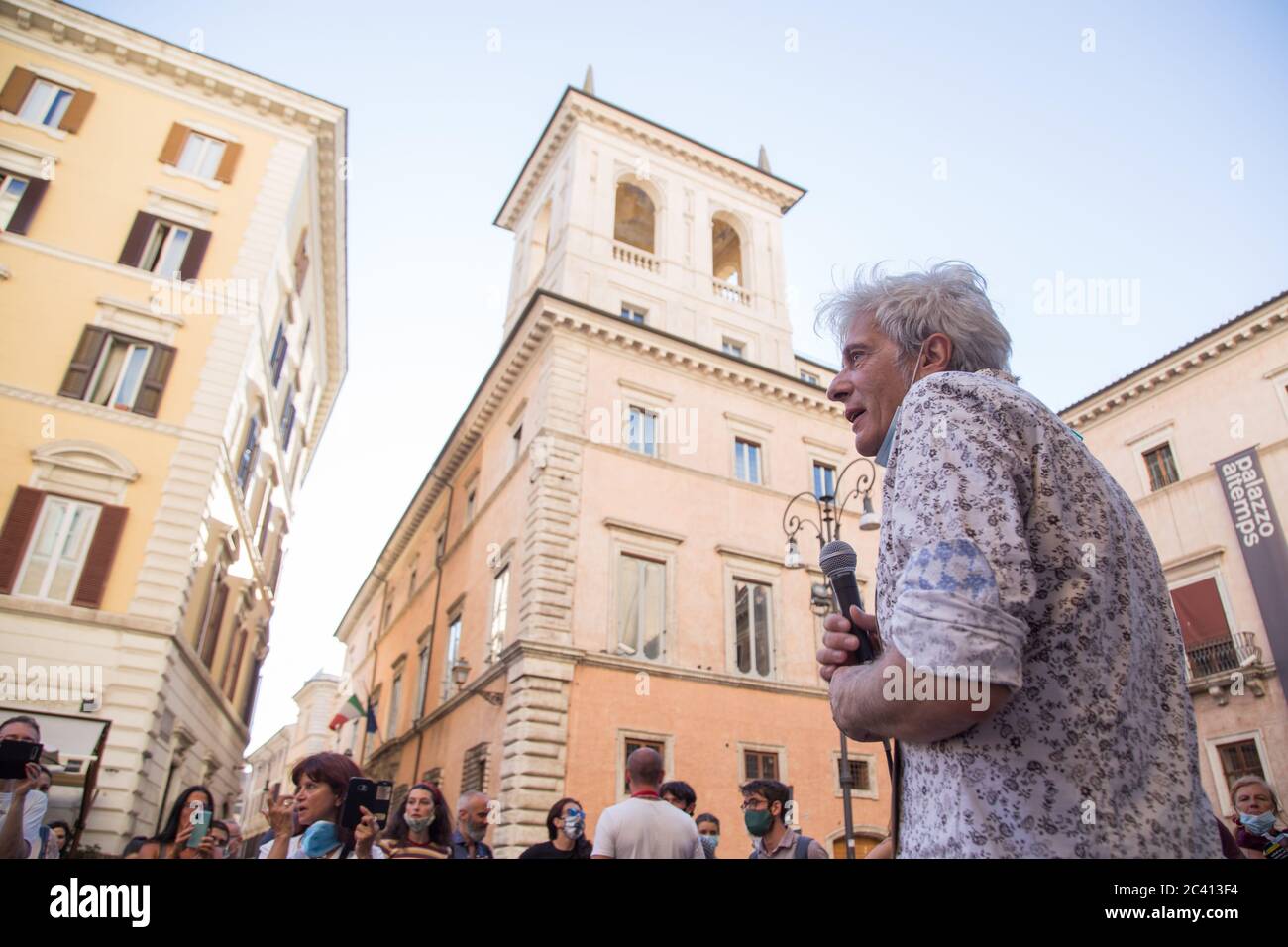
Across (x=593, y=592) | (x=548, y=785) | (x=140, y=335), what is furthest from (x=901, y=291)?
(x=140, y=335)

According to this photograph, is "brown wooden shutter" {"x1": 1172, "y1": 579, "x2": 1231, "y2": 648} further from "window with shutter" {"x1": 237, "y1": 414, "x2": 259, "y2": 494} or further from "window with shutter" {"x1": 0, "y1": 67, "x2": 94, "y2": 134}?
"window with shutter" {"x1": 0, "y1": 67, "x2": 94, "y2": 134}

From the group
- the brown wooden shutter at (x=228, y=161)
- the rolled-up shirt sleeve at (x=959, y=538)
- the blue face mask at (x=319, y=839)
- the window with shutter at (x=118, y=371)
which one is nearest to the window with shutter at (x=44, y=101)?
the brown wooden shutter at (x=228, y=161)

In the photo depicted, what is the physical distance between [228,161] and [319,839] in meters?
21.6

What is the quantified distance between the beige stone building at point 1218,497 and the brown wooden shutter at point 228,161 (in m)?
27.5

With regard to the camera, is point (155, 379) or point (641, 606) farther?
point (641, 606)

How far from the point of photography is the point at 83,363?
16.7 metres

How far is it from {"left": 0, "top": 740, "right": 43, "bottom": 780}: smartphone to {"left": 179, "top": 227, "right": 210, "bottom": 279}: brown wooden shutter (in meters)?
17.3

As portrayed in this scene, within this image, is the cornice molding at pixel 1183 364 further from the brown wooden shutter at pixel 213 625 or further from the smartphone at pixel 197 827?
the brown wooden shutter at pixel 213 625

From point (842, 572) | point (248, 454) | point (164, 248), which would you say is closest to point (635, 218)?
point (164, 248)

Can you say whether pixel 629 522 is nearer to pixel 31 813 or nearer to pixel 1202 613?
pixel 31 813

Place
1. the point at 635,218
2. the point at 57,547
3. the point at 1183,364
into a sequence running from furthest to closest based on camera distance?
1. the point at 635,218
2. the point at 1183,364
3. the point at 57,547

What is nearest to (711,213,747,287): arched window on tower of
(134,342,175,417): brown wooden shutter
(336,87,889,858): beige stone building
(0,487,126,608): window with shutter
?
(336,87,889,858): beige stone building

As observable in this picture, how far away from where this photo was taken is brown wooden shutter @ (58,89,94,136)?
749 inches

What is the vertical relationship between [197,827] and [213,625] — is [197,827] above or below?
below
